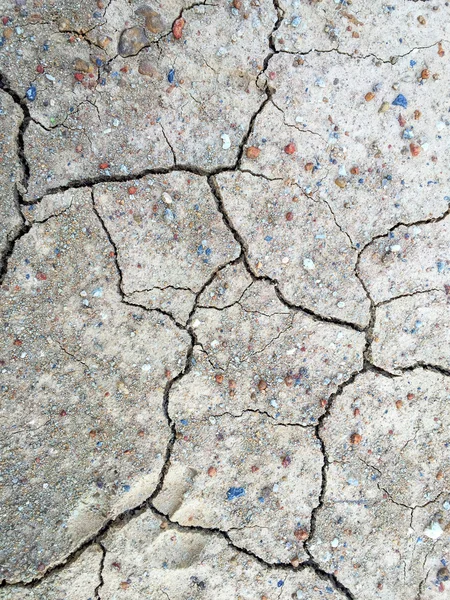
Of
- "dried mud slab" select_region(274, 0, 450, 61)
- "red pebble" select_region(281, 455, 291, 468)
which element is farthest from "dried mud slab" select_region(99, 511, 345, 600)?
"dried mud slab" select_region(274, 0, 450, 61)

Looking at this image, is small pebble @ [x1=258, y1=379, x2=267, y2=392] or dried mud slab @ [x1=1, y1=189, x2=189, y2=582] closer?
dried mud slab @ [x1=1, y1=189, x2=189, y2=582]

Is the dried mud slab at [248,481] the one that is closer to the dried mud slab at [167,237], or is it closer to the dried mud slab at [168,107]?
the dried mud slab at [167,237]

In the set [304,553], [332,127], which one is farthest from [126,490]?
[332,127]

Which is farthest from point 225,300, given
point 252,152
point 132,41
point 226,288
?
point 132,41

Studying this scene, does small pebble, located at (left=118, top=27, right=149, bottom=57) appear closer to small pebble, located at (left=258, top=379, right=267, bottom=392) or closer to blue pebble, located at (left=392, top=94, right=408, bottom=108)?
blue pebble, located at (left=392, top=94, right=408, bottom=108)

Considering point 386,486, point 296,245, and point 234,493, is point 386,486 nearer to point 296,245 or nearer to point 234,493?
point 234,493

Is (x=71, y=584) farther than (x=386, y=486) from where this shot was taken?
No

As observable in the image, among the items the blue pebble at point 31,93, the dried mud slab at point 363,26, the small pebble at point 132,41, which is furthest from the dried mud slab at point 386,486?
the blue pebble at point 31,93

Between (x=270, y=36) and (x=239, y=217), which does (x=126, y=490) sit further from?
(x=270, y=36)
